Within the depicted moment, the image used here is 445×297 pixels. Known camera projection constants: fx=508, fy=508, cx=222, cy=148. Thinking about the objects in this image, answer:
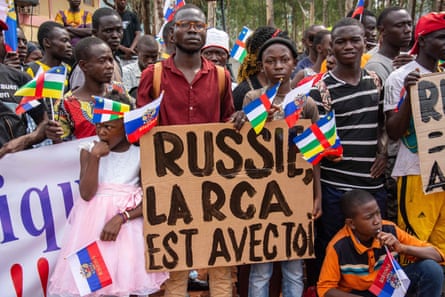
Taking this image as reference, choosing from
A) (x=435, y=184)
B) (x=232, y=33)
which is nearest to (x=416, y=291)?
(x=435, y=184)

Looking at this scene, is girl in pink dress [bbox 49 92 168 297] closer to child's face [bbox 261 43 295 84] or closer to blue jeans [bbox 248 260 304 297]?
blue jeans [bbox 248 260 304 297]

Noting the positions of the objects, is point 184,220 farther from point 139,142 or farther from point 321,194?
point 321,194

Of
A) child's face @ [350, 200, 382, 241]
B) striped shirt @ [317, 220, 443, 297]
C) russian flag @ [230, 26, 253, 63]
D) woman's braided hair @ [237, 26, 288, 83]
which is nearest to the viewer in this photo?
child's face @ [350, 200, 382, 241]

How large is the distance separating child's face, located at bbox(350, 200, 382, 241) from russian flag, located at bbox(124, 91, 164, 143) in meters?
1.55

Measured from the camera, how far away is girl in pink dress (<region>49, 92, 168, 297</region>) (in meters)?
3.26

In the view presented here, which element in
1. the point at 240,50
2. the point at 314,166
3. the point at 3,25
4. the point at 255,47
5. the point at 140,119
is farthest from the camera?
the point at 240,50

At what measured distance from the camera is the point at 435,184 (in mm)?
3623

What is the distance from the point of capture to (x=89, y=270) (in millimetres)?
3203

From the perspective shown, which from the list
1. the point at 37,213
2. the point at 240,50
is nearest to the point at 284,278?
the point at 37,213

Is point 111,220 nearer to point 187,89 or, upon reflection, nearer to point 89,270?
point 89,270

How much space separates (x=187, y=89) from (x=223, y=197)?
799mm

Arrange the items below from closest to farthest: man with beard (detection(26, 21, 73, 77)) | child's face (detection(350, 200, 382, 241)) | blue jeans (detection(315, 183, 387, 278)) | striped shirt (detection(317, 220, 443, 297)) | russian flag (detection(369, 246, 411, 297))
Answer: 1. russian flag (detection(369, 246, 411, 297))
2. child's face (detection(350, 200, 382, 241))
3. striped shirt (detection(317, 220, 443, 297))
4. blue jeans (detection(315, 183, 387, 278))
5. man with beard (detection(26, 21, 73, 77))

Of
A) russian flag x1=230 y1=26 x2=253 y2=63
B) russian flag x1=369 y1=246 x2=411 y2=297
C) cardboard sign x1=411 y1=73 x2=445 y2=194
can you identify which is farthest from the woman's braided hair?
russian flag x1=230 y1=26 x2=253 y2=63

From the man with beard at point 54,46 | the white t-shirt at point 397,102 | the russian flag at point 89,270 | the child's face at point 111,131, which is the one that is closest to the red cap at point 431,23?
the white t-shirt at point 397,102
